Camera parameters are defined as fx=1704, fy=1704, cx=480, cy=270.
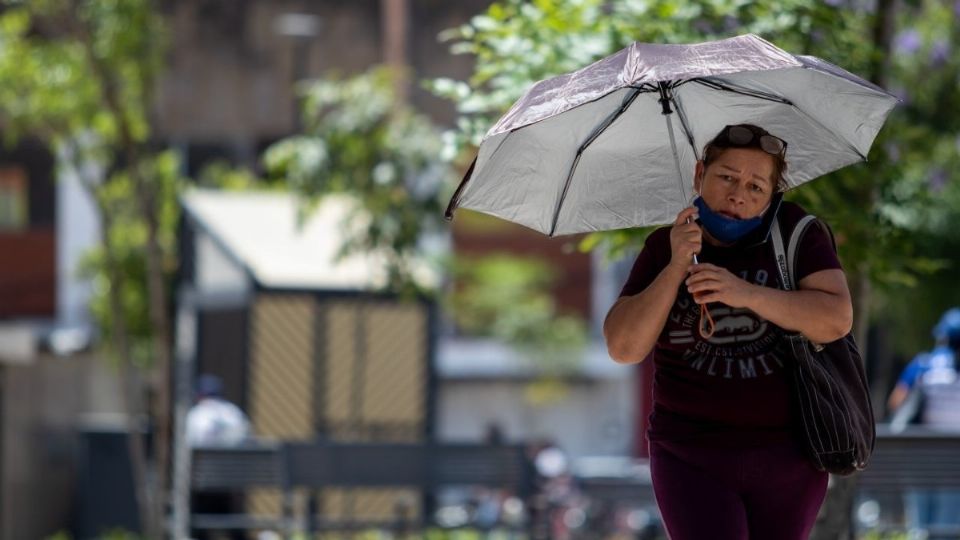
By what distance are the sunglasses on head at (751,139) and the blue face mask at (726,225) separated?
5.8 inches

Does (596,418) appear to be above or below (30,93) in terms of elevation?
below

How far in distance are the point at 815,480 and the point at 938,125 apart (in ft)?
21.2

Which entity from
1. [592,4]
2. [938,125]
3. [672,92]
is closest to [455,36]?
[592,4]

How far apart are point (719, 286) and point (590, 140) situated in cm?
78

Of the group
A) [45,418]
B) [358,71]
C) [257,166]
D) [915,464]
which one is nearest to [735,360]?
[915,464]

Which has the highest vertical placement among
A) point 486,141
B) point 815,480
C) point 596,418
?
point 486,141

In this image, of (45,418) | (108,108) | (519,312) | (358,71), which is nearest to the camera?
(108,108)

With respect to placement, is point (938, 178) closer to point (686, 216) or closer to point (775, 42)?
point (775, 42)

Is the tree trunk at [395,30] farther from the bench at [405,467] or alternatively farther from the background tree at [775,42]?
the background tree at [775,42]

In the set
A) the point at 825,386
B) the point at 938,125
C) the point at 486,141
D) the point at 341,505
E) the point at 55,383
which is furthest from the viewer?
the point at 55,383

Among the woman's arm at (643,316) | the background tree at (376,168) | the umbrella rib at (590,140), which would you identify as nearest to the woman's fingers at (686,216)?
the woman's arm at (643,316)

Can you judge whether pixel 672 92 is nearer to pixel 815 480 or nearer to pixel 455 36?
pixel 815 480

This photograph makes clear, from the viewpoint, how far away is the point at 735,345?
382 cm

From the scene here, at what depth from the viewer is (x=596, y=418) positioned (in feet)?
114
